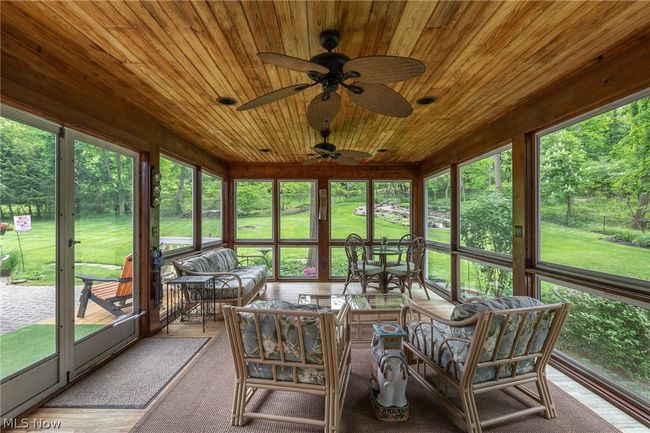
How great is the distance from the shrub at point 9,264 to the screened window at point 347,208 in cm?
521

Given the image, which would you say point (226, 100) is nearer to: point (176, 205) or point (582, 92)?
point (176, 205)

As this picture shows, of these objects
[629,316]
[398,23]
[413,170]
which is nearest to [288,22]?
[398,23]

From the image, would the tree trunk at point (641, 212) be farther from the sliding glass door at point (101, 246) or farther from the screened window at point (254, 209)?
the screened window at point (254, 209)

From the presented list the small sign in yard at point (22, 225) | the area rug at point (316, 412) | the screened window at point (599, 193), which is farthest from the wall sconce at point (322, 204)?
the small sign in yard at point (22, 225)

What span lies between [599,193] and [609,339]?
1.24 metres

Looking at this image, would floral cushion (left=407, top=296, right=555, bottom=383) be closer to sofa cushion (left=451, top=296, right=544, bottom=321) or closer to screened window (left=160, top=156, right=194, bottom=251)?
sofa cushion (left=451, top=296, right=544, bottom=321)

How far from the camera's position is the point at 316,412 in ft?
7.27

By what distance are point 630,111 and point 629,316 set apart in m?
1.60

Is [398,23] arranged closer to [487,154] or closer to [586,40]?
[586,40]

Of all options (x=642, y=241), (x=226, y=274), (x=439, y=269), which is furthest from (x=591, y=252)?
(x=226, y=274)

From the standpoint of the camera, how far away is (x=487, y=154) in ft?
13.9

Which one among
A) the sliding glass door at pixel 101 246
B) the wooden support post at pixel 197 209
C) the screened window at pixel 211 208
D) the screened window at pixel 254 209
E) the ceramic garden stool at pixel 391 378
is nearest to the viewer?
the ceramic garden stool at pixel 391 378

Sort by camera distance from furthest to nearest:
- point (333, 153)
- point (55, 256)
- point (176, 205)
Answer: point (176, 205)
point (333, 153)
point (55, 256)

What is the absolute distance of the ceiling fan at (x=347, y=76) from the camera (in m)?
1.58
